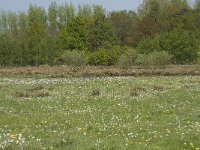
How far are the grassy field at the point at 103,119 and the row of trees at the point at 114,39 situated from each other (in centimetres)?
3601

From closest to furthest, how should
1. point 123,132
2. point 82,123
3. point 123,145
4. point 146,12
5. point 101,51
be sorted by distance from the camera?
point 123,145
point 123,132
point 82,123
point 101,51
point 146,12

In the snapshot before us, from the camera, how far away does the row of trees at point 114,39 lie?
70625mm

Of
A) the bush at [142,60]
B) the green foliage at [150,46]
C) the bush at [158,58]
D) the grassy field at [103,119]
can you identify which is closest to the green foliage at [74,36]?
the green foliage at [150,46]

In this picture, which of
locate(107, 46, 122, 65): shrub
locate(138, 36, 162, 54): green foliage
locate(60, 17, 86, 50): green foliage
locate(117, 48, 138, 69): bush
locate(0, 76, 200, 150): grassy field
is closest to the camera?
locate(0, 76, 200, 150): grassy field

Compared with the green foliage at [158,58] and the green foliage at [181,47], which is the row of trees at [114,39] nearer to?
the green foliage at [181,47]

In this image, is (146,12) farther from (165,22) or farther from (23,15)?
(23,15)

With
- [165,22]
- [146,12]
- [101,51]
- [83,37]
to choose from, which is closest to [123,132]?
[101,51]

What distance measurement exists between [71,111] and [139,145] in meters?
8.57

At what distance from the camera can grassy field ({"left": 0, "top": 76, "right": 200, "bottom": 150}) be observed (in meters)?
10.6

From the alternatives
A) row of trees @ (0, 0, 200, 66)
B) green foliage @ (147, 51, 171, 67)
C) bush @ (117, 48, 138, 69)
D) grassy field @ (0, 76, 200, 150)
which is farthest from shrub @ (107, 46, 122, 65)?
grassy field @ (0, 76, 200, 150)

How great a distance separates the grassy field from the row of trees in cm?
3601

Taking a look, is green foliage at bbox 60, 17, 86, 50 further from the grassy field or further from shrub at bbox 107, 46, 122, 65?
the grassy field

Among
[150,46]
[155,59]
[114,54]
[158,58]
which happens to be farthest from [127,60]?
[114,54]

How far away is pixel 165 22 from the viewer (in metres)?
90.6
